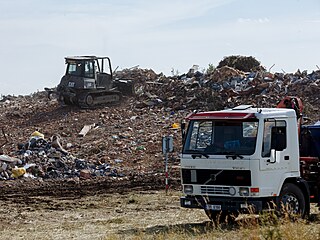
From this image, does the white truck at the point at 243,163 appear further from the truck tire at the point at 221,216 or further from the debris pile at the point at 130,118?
the debris pile at the point at 130,118

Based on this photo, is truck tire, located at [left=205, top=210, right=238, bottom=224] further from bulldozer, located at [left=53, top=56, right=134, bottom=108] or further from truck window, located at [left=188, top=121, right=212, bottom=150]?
bulldozer, located at [left=53, top=56, right=134, bottom=108]

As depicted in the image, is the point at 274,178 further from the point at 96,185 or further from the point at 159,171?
the point at 159,171

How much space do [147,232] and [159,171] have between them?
1127cm

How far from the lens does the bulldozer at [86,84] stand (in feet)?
137

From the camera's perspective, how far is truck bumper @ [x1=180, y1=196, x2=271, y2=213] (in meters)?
15.9

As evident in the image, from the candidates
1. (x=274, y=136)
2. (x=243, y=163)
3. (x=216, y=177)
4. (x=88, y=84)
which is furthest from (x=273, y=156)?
(x=88, y=84)

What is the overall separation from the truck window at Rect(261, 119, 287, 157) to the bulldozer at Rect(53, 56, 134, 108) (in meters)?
25.7

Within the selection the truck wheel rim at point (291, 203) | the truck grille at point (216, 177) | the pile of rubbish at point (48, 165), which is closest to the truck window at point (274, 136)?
the truck grille at point (216, 177)

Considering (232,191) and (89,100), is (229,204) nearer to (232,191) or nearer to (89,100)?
(232,191)

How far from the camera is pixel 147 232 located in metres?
16.5

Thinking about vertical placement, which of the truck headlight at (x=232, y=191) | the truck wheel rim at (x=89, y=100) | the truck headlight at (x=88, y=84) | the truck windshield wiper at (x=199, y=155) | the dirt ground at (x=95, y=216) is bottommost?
the dirt ground at (x=95, y=216)

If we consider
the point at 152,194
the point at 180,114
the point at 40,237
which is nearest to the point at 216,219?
the point at 40,237

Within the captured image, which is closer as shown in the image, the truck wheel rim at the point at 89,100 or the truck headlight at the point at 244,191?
the truck headlight at the point at 244,191

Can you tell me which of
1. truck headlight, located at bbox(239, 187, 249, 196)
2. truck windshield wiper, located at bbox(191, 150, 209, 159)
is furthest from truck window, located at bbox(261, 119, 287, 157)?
truck windshield wiper, located at bbox(191, 150, 209, 159)
